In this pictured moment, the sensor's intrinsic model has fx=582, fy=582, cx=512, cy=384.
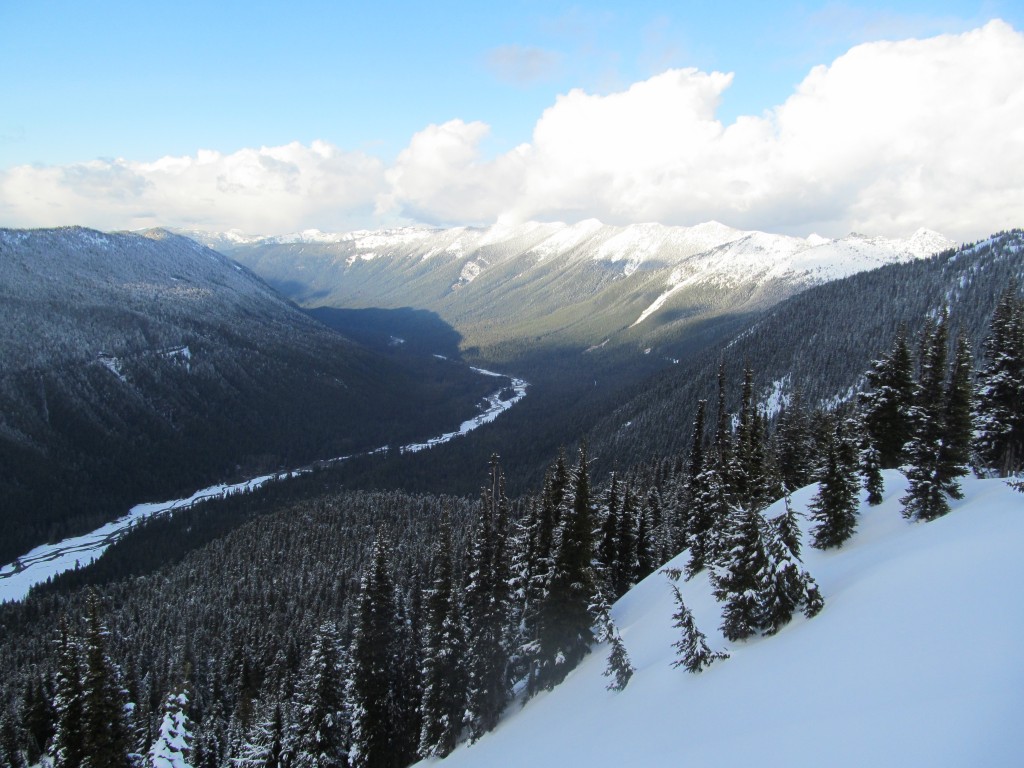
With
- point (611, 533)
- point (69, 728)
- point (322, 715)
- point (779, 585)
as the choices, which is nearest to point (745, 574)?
point (779, 585)

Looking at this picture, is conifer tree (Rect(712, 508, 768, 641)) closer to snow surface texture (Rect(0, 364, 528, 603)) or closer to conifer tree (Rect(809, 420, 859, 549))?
conifer tree (Rect(809, 420, 859, 549))

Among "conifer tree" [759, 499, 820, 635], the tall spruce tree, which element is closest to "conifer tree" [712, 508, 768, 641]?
"conifer tree" [759, 499, 820, 635]

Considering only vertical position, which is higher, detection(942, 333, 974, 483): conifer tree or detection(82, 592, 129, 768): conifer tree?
detection(942, 333, 974, 483): conifer tree

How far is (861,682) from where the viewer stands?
1489cm

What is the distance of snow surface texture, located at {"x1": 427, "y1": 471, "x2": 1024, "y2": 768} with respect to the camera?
Result: 476 inches

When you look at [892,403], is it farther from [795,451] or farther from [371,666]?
[371,666]

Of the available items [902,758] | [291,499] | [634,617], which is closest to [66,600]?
[291,499]

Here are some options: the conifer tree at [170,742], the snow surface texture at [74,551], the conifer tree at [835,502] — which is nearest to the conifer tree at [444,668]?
the conifer tree at [170,742]

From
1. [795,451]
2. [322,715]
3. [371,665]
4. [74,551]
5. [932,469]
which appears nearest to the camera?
[932,469]

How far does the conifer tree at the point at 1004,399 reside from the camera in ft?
→ 127

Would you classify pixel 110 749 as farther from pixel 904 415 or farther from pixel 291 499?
pixel 291 499

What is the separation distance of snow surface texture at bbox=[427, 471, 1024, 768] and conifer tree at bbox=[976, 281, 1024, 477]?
13598 mm

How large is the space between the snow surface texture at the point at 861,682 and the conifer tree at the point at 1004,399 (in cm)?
1360

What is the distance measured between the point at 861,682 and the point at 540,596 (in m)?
21.1
